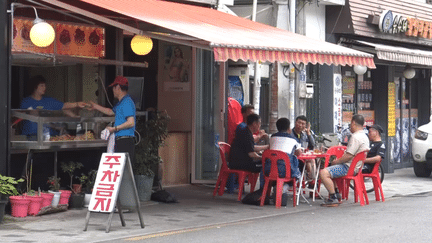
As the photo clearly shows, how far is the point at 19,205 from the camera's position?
11766 millimetres

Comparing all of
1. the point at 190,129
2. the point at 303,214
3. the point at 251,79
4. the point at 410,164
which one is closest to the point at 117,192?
the point at 303,214

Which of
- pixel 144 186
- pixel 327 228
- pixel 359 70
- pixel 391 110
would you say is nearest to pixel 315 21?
pixel 359 70

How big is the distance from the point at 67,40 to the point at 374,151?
5580 mm

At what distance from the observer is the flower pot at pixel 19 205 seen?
11750 mm

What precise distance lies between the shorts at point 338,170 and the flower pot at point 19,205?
191 inches

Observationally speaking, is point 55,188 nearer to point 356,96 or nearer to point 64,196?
point 64,196

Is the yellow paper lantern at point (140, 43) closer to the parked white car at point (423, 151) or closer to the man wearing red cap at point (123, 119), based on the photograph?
the man wearing red cap at point (123, 119)

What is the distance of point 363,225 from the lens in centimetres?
1143

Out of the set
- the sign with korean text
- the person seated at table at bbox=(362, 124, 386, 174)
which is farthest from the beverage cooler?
the sign with korean text

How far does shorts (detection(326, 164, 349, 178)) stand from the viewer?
1412 centimetres

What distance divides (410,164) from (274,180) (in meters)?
11.0

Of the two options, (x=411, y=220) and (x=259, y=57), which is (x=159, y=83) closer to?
(x=259, y=57)

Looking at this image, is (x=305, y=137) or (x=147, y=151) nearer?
(x=147, y=151)

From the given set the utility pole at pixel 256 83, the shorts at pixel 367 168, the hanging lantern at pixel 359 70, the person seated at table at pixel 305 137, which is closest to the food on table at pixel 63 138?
the person seated at table at pixel 305 137
